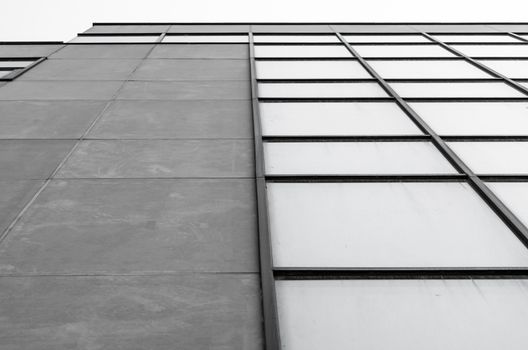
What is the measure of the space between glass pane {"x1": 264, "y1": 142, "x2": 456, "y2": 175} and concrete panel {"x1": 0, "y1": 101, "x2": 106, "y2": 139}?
351 cm

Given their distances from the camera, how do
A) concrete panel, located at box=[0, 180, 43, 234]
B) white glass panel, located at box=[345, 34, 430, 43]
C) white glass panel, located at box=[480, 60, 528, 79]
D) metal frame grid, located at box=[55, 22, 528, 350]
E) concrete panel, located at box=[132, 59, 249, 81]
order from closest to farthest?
metal frame grid, located at box=[55, 22, 528, 350]
concrete panel, located at box=[0, 180, 43, 234]
concrete panel, located at box=[132, 59, 249, 81]
white glass panel, located at box=[480, 60, 528, 79]
white glass panel, located at box=[345, 34, 430, 43]

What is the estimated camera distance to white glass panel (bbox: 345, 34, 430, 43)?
15.5 meters

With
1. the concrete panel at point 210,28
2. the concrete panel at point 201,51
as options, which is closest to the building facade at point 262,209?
the concrete panel at point 201,51

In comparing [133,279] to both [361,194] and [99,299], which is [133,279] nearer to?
[99,299]

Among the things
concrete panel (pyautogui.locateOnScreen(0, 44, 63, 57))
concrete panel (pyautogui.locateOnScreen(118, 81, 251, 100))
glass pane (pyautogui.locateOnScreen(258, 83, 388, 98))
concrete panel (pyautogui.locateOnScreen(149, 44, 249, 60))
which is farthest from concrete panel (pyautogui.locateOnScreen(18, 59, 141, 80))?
glass pane (pyautogui.locateOnScreen(258, 83, 388, 98))

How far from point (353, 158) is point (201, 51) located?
793 centimetres

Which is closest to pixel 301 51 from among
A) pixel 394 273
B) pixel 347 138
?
pixel 347 138

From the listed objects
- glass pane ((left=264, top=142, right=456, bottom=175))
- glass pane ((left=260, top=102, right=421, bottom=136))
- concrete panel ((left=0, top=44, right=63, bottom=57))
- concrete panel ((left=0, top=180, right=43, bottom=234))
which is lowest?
concrete panel ((left=0, top=180, right=43, bottom=234))

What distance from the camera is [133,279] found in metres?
4.93

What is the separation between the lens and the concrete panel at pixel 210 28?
1684 centimetres

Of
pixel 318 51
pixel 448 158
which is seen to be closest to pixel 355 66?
pixel 318 51

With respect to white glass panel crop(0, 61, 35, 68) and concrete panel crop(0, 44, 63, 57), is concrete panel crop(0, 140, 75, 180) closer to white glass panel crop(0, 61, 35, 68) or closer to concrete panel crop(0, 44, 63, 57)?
white glass panel crop(0, 61, 35, 68)

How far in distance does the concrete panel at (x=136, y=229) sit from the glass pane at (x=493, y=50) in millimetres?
10517

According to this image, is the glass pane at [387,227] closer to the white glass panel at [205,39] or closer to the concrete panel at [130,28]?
the white glass panel at [205,39]
